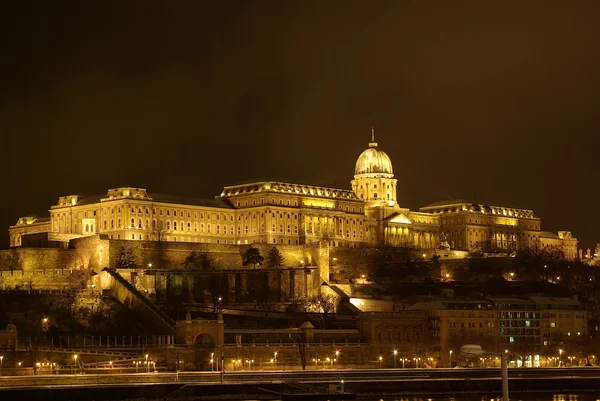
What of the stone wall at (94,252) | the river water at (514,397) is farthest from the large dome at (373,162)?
the river water at (514,397)

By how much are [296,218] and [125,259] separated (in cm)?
3712

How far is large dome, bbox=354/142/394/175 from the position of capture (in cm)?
19025

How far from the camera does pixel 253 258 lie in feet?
452

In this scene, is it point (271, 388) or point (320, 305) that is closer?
point (271, 388)

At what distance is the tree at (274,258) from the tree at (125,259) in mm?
14624

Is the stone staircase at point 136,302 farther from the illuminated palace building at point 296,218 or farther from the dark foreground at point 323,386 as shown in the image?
the illuminated palace building at point 296,218

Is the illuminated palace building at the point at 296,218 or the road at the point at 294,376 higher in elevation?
the illuminated palace building at the point at 296,218

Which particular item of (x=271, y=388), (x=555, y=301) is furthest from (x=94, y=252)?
(x=271, y=388)

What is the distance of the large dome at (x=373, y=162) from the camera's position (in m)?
190

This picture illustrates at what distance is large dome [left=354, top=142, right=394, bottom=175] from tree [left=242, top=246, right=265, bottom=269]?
53.5m

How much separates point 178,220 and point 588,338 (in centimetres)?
5441

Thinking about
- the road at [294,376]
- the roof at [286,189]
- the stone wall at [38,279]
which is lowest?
the road at [294,376]

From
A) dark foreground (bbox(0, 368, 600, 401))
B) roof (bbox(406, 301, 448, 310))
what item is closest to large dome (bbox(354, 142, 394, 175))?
roof (bbox(406, 301, 448, 310))

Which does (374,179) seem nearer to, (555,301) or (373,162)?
(373,162)
